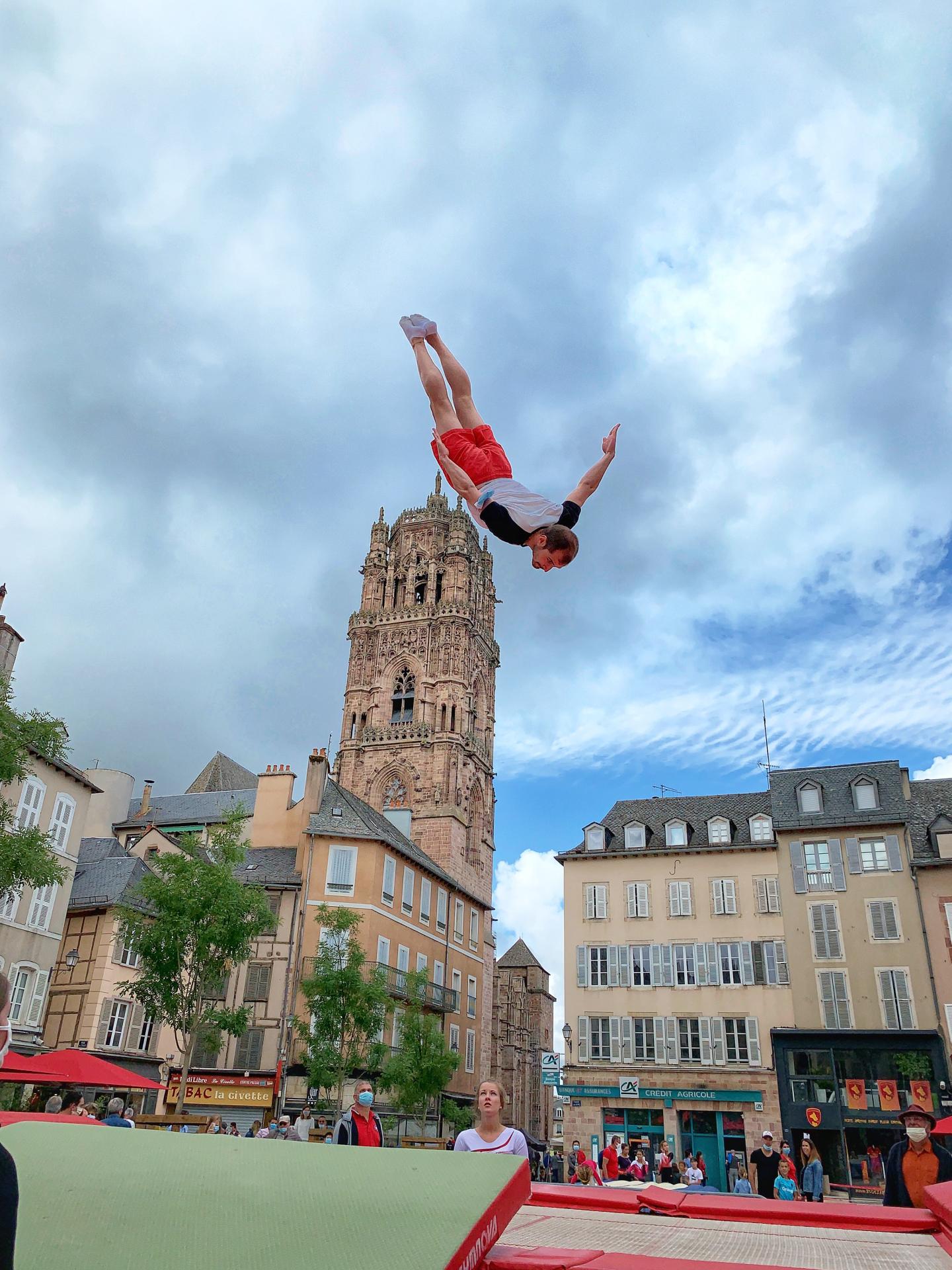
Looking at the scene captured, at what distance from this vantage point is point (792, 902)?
3647cm

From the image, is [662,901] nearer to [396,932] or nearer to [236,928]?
[396,932]

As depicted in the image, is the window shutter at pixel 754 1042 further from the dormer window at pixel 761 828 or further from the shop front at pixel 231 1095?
the shop front at pixel 231 1095

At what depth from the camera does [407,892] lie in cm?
4122

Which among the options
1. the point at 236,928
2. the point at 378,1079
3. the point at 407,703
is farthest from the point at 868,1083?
the point at 407,703

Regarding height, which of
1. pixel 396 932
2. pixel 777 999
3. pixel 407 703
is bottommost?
pixel 777 999

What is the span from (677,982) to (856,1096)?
7.25 m

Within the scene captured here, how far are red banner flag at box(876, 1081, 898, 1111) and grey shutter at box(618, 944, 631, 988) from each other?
31.5 feet

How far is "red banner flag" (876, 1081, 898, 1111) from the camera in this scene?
3203 centimetres

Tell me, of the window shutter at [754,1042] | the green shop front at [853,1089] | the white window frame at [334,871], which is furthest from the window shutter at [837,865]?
the white window frame at [334,871]

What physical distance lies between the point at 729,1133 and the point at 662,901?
337 inches

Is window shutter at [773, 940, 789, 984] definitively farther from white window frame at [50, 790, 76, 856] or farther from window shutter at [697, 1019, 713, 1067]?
white window frame at [50, 790, 76, 856]

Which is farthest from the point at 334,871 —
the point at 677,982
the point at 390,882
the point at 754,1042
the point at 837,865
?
the point at 837,865

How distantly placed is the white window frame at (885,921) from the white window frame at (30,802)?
95.2 ft

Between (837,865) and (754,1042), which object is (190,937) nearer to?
(754,1042)
